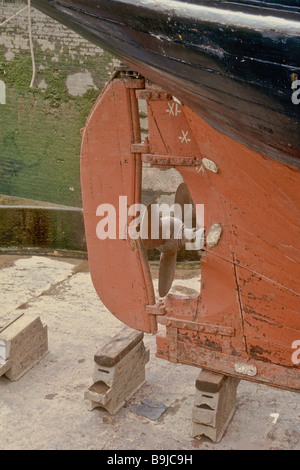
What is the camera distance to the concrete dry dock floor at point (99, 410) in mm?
3564

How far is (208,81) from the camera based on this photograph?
2801 mm

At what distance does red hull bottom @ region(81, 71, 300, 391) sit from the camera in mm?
3139

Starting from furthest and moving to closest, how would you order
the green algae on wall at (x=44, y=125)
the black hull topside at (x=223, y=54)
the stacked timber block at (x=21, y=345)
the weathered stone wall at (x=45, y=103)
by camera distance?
the green algae on wall at (x=44, y=125) < the weathered stone wall at (x=45, y=103) < the stacked timber block at (x=21, y=345) < the black hull topside at (x=223, y=54)

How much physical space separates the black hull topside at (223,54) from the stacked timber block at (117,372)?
154 cm

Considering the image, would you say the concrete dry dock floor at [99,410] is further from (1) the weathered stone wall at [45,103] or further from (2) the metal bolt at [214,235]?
(1) the weathered stone wall at [45,103]

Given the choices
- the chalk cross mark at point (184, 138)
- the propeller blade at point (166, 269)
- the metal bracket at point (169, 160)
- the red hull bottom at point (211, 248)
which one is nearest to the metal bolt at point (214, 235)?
the red hull bottom at point (211, 248)

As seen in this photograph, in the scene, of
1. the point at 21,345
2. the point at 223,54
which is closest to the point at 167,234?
the point at 21,345

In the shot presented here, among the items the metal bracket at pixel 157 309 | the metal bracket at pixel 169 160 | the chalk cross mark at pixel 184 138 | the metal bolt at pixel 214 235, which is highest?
the chalk cross mark at pixel 184 138

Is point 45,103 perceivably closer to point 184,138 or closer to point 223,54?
point 184,138

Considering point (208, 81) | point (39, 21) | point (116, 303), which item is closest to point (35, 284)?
point (116, 303)

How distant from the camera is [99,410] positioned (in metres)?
3.84

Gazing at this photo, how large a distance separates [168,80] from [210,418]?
177 centimetres

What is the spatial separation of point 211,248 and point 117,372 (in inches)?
38.1

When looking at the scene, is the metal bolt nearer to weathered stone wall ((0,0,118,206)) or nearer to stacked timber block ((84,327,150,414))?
stacked timber block ((84,327,150,414))
